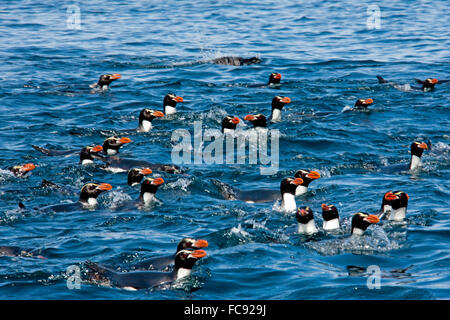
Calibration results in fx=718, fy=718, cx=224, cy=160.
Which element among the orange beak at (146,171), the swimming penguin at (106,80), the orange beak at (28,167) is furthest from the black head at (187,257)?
the swimming penguin at (106,80)

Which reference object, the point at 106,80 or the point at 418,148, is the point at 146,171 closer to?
the point at 418,148

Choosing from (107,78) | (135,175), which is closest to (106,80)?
(107,78)

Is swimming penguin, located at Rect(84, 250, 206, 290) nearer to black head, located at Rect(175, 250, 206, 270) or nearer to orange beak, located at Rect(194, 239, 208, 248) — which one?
black head, located at Rect(175, 250, 206, 270)

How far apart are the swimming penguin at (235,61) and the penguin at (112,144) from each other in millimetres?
10598

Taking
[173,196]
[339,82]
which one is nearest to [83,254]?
[173,196]

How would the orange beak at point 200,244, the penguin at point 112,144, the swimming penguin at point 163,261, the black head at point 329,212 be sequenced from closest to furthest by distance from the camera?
the orange beak at point 200,244 → the swimming penguin at point 163,261 → the black head at point 329,212 → the penguin at point 112,144

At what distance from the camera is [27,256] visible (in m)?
11.3

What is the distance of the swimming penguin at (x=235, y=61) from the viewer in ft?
88.6

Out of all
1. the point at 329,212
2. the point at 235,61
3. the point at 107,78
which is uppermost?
the point at 107,78

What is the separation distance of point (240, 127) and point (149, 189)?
6.00 m

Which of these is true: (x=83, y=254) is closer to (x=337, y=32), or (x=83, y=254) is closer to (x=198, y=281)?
(x=198, y=281)

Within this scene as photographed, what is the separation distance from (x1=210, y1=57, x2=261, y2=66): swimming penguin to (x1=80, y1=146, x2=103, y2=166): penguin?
11.6m

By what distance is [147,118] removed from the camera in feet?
62.1

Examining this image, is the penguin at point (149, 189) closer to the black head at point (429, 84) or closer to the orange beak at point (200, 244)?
the orange beak at point (200, 244)
